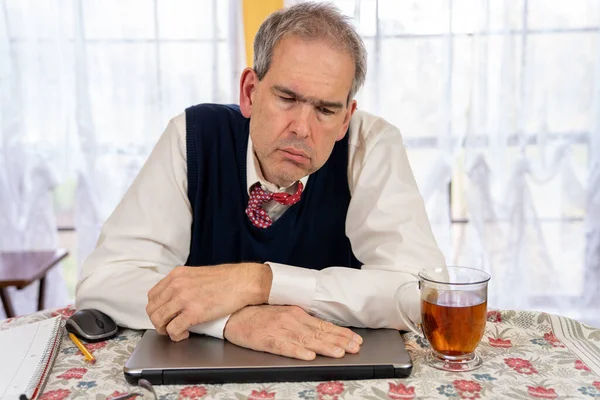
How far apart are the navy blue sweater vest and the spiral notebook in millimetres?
541

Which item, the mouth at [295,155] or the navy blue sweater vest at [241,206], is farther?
the navy blue sweater vest at [241,206]

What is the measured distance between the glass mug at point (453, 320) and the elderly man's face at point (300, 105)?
47 cm

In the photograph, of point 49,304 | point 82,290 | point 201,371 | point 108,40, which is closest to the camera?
point 201,371

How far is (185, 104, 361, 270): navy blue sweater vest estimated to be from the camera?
165 cm

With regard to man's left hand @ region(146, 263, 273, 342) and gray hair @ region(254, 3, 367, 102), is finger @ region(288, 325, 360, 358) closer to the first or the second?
man's left hand @ region(146, 263, 273, 342)

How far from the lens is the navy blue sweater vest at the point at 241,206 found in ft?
5.42

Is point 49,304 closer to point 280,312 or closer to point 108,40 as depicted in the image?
point 108,40

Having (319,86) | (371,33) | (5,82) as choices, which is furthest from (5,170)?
(319,86)

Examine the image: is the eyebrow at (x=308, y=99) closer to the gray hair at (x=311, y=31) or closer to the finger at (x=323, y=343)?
the gray hair at (x=311, y=31)

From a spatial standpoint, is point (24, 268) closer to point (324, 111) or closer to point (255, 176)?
point (255, 176)

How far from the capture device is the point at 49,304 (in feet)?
9.90

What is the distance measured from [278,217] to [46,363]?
75 centimetres

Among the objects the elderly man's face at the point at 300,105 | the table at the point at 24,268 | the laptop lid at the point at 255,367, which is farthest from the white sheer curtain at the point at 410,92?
the laptop lid at the point at 255,367

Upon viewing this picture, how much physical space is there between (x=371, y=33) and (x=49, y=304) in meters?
1.81
